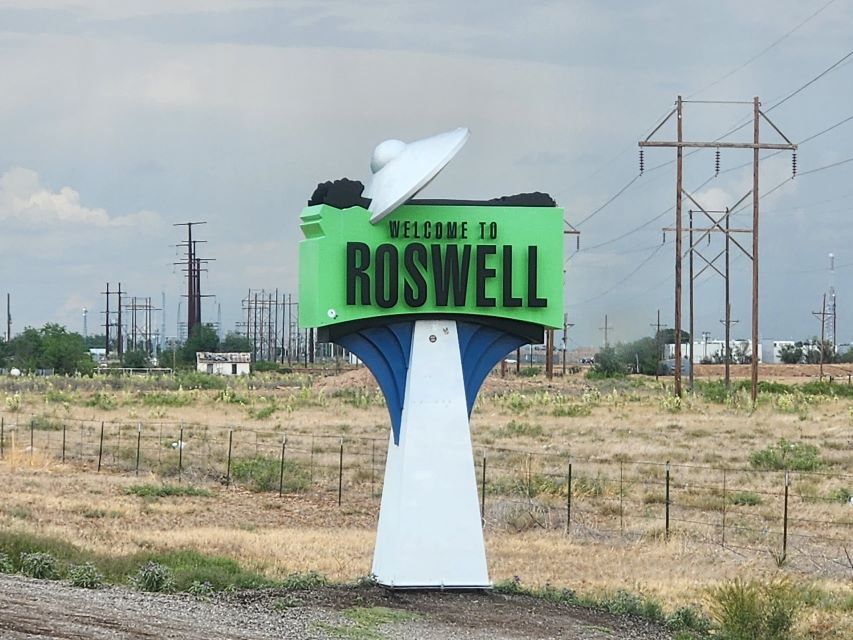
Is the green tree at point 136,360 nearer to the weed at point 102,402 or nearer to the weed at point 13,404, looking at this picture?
the weed at point 102,402

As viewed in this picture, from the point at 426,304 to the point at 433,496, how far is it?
7.20ft

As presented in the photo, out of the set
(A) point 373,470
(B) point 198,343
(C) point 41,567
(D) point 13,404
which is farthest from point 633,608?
(B) point 198,343

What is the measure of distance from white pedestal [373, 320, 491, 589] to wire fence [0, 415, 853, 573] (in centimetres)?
887

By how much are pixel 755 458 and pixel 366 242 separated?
2561 centimetres

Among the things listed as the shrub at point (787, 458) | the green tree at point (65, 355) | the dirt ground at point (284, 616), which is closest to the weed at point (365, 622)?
the dirt ground at point (284, 616)

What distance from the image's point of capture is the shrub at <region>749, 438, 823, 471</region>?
3894cm

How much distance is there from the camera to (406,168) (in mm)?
16672

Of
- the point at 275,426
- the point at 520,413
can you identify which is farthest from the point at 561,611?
the point at 520,413

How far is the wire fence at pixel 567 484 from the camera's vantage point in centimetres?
2712

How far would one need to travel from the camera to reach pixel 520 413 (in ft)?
207

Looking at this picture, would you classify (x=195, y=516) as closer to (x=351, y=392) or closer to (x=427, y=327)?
(x=427, y=327)

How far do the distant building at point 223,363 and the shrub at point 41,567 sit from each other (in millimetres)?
136834

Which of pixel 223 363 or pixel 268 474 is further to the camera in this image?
pixel 223 363

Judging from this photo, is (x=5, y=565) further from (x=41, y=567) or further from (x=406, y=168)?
(x=406, y=168)
